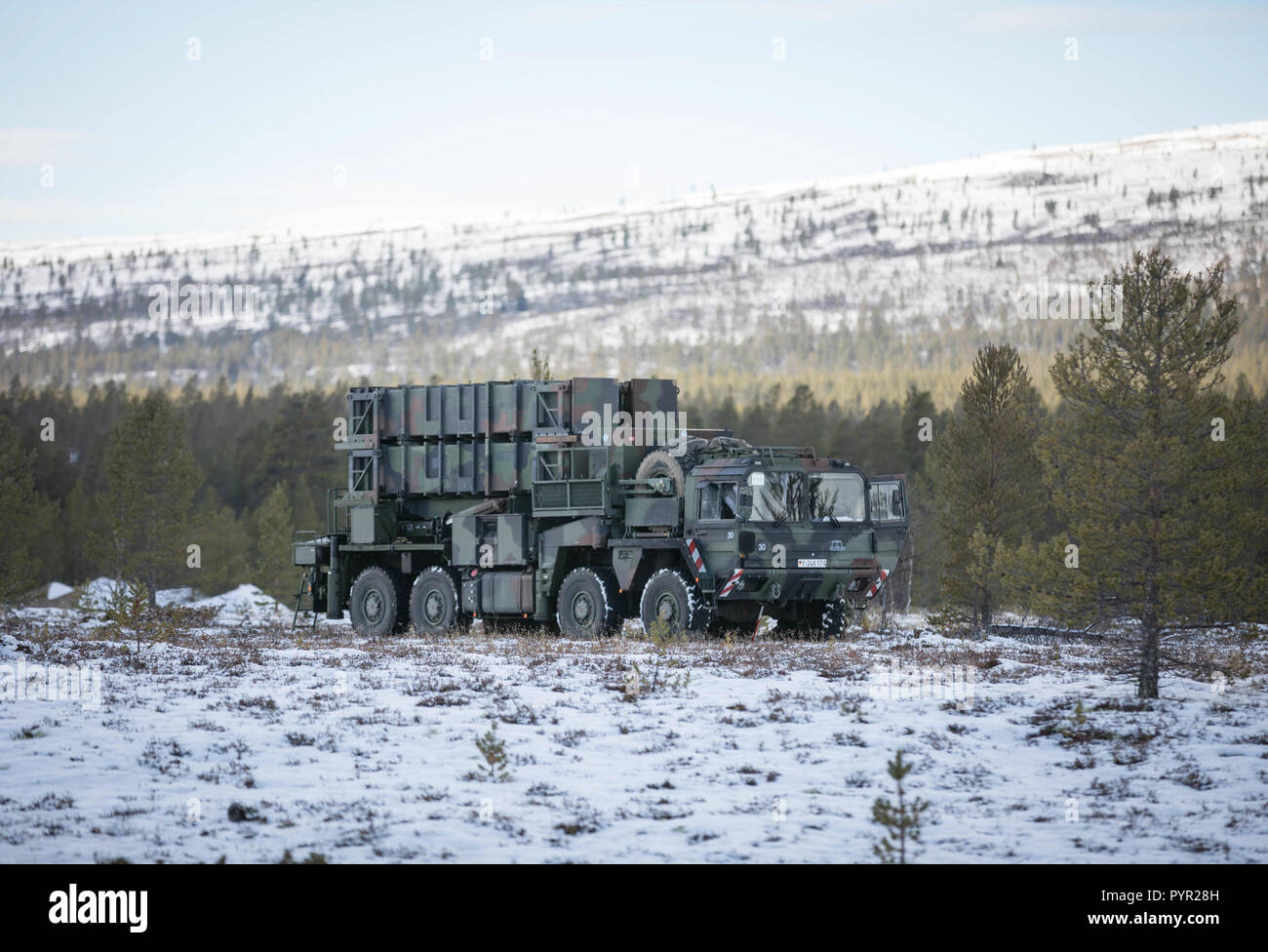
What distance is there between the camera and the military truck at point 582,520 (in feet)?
76.1

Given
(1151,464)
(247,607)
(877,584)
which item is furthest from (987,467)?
(247,607)

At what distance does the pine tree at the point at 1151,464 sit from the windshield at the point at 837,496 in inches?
279

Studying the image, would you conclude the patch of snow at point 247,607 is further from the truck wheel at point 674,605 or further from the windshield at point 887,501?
the windshield at point 887,501

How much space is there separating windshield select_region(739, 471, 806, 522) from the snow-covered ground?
376cm

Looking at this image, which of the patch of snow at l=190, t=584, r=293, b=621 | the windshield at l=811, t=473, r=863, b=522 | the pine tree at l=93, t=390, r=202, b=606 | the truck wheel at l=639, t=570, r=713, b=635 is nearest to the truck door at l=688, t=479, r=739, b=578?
the truck wheel at l=639, t=570, r=713, b=635

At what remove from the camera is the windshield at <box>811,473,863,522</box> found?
927 inches

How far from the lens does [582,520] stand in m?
25.3

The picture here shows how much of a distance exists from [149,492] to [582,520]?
25.2 metres

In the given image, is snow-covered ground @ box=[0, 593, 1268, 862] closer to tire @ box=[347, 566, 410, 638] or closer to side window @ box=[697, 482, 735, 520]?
side window @ box=[697, 482, 735, 520]

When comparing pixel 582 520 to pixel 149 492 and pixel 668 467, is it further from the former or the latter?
pixel 149 492
